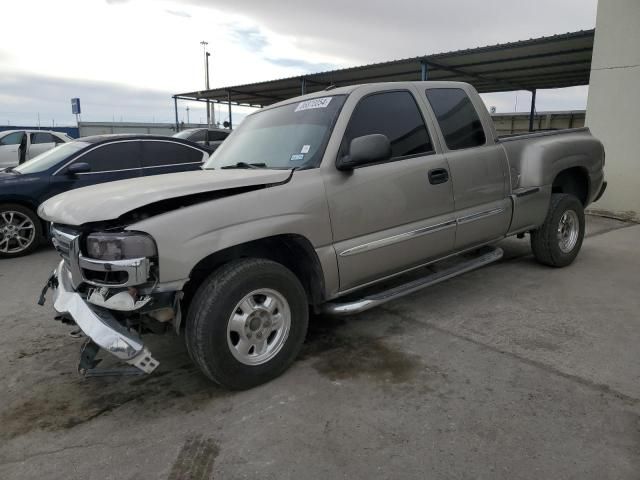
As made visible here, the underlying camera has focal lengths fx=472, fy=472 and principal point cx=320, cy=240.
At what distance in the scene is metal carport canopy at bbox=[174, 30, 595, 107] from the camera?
11.2m

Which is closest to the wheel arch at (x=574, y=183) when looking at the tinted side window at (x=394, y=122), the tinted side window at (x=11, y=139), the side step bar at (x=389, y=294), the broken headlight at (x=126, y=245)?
the side step bar at (x=389, y=294)

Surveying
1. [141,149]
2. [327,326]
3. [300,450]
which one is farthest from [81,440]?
[141,149]

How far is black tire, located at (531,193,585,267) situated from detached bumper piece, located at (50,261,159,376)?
4.20m

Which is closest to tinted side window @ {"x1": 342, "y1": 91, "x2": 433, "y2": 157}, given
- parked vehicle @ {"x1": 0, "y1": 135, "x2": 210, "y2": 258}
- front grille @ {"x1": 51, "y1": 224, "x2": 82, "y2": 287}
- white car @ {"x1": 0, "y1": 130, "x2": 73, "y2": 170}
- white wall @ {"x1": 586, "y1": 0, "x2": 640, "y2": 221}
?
front grille @ {"x1": 51, "y1": 224, "x2": 82, "y2": 287}

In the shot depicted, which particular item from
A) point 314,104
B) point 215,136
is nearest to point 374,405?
point 314,104

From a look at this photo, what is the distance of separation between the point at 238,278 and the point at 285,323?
0.51 meters

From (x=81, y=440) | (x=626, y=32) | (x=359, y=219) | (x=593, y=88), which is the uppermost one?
(x=626, y=32)

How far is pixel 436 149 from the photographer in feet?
12.8

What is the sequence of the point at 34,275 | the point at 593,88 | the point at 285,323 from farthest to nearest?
1. the point at 593,88
2. the point at 34,275
3. the point at 285,323

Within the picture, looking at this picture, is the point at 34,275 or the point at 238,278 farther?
the point at 34,275

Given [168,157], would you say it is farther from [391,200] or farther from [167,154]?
[391,200]

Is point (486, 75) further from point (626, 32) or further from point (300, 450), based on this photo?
point (300, 450)

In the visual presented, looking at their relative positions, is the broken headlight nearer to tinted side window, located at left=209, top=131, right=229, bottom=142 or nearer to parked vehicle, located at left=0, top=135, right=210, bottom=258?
parked vehicle, located at left=0, top=135, right=210, bottom=258

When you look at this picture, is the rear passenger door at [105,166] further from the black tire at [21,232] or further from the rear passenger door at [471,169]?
the rear passenger door at [471,169]
